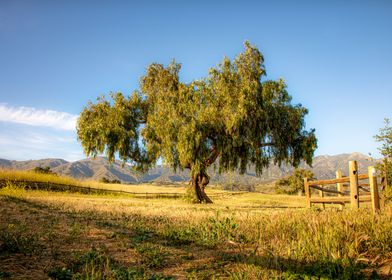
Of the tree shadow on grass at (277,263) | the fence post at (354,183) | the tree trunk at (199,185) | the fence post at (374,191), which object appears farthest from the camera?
the tree trunk at (199,185)

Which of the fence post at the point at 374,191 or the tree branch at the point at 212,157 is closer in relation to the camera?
the fence post at the point at 374,191

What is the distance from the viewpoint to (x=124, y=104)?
3161 centimetres

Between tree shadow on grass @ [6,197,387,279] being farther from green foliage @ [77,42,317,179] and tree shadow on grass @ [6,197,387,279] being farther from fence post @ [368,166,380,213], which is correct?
green foliage @ [77,42,317,179]

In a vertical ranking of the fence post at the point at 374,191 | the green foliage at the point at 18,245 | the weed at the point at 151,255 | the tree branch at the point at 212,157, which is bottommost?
the weed at the point at 151,255

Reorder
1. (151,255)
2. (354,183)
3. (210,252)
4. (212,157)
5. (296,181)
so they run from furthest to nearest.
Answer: (296,181) < (212,157) < (354,183) < (210,252) < (151,255)

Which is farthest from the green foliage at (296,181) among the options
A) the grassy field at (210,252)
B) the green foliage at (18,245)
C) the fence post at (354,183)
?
the green foliage at (18,245)

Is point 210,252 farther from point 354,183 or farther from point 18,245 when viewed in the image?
point 354,183

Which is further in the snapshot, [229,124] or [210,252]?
[229,124]

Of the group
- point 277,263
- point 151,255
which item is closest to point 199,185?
point 151,255

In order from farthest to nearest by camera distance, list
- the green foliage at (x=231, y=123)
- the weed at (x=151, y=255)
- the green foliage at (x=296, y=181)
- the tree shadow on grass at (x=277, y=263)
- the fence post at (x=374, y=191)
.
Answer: the green foliage at (x=296, y=181) < the green foliage at (x=231, y=123) < the fence post at (x=374, y=191) < the weed at (x=151, y=255) < the tree shadow on grass at (x=277, y=263)

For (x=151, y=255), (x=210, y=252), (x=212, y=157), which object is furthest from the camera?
(x=212, y=157)

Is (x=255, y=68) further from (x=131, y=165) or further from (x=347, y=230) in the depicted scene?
(x=347, y=230)

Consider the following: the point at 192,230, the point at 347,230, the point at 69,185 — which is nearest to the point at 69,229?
the point at 192,230

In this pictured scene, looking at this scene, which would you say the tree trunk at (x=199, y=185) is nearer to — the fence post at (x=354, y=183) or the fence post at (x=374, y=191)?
the fence post at (x=354, y=183)
